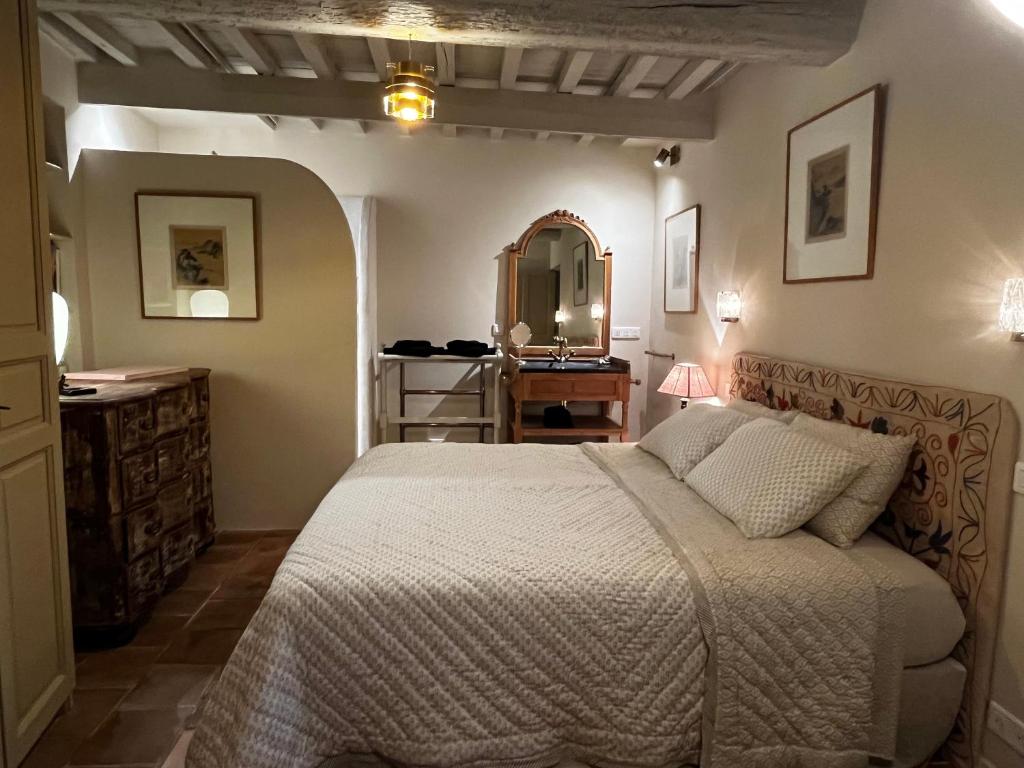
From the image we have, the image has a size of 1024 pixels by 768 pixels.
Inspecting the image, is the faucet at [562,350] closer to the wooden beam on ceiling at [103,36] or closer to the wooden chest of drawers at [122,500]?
the wooden chest of drawers at [122,500]

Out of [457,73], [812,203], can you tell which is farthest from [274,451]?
[812,203]

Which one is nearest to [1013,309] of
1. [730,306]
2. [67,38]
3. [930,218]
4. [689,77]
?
[930,218]

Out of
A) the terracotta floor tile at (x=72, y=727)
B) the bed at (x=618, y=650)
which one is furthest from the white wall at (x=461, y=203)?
the bed at (x=618, y=650)

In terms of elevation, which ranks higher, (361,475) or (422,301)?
(422,301)

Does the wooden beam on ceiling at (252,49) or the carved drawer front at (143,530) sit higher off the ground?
the wooden beam on ceiling at (252,49)

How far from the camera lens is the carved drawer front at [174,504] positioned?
267 cm

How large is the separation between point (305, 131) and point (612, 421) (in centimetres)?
304

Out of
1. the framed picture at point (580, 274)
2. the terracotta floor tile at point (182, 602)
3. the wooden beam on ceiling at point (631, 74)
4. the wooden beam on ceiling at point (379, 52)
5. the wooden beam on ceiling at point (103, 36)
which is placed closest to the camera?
the terracotta floor tile at point (182, 602)

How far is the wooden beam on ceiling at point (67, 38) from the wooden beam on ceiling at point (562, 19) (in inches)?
25.4

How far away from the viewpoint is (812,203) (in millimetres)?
2527

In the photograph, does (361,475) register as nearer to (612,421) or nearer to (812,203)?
(812,203)

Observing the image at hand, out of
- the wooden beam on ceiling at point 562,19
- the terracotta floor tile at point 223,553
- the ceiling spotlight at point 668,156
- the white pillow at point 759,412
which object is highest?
the ceiling spotlight at point 668,156

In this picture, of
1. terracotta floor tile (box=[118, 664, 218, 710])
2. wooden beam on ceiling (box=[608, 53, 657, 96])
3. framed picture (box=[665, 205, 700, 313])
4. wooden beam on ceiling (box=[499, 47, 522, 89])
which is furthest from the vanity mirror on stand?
terracotta floor tile (box=[118, 664, 218, 710])

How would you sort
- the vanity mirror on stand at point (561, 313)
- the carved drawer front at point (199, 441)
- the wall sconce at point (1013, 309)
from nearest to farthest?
the wall sconce at point (1013, 309) < the carved drawer front at point (199, 441) < the vanity mirror on stand at point (561, 313)
